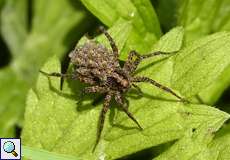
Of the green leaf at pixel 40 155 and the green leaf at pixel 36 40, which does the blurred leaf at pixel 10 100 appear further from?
the green leaf at pixel 40 155

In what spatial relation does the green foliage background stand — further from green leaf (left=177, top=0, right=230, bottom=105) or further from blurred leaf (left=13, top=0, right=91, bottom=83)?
blurred leaf (left=13, top=0, right=91, bottom=83)

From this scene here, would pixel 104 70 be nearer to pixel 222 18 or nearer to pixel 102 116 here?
pixel 102 116

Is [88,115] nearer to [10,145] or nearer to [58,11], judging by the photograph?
[10,145]

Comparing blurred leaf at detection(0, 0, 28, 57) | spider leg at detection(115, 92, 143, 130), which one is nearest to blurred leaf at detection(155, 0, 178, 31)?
spider leg at detection(115, 92, 143, 130)

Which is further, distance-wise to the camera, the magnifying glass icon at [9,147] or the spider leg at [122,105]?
the magnifying glass icon at [9,147]

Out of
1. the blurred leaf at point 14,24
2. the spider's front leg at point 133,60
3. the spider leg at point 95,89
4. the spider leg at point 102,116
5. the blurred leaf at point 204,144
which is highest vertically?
the blurred leaf at point 14,24

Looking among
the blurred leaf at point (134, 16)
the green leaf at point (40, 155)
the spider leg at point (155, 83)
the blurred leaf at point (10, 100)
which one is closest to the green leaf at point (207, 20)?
the blurred leaf at point (134, 16)

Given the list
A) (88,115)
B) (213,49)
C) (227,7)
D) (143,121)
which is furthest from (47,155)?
(227,7)
